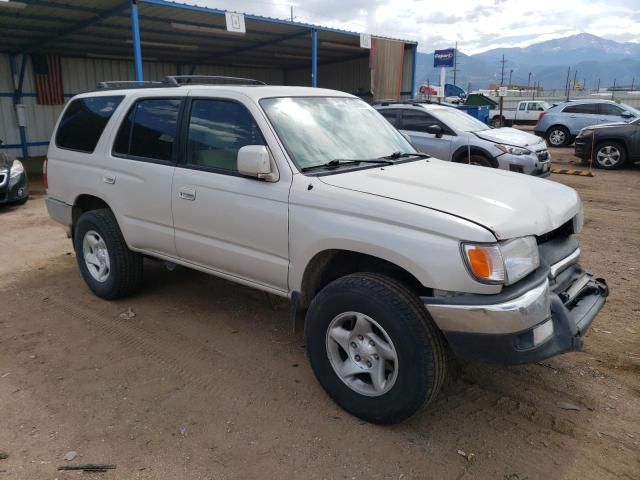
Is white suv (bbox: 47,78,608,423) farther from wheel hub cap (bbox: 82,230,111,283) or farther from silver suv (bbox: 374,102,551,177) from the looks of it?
silver suv (bbox: 374,102,551,177)

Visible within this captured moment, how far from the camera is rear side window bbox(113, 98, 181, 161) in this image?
4.05 meters

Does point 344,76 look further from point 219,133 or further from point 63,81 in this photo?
point 219,133

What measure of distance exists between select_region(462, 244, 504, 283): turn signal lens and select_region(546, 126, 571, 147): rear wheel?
18.1 meters

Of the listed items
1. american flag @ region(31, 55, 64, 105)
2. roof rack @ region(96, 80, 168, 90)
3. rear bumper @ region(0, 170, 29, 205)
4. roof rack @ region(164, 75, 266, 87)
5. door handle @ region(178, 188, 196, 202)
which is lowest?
rear bumper @ region(0, 170, 29, 205)

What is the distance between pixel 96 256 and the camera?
4.89 metres

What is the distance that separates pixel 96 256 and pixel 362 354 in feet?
10.1

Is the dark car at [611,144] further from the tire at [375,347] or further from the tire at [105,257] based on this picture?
the tire at [375,347]

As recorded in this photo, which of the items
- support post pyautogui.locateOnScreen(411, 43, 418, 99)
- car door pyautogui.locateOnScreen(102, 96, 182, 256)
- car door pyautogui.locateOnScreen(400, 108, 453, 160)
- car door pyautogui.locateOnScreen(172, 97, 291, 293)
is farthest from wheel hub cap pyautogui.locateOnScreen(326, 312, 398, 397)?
support post pyautogui.locateOnScreen(411, 43, 418, 99)

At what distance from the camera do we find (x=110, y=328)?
171 inches

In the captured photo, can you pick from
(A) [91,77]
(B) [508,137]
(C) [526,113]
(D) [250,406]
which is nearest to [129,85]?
(D) [250,406]

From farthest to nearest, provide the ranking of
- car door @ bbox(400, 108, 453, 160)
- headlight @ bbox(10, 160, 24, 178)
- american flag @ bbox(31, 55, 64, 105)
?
american flag @ bbox(31, 55, 64, 105), car door @ bbox(400, 108, 453, 160), headlight @ bbox(10, 160, 24, 178)

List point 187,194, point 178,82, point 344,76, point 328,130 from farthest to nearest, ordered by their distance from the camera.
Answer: point 344,76 < point 178,82 < point 187,194 < point 328,130

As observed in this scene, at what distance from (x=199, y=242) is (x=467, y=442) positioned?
226 cm

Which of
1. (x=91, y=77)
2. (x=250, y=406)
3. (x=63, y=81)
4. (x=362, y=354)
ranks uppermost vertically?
(x=91, y=77)
